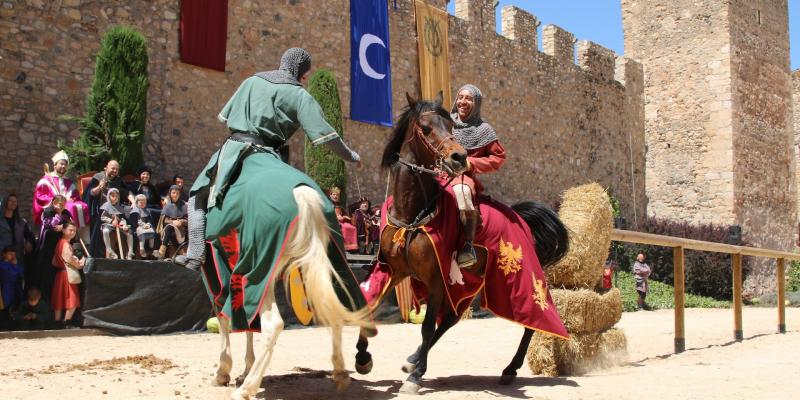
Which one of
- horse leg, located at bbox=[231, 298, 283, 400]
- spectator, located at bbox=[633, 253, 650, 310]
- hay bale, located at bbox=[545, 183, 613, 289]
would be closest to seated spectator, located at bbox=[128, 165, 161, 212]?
hay bale, located at bbox=[545, 183, 613, 289]

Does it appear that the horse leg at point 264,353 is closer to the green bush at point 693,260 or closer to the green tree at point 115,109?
the green tree at point 115,109

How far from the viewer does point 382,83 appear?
55.1ft

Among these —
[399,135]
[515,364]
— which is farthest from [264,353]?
[515,364]

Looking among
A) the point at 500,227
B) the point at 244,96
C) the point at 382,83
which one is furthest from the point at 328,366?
the point at 382,83

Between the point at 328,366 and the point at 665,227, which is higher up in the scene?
the point at 665,227

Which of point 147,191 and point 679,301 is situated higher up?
point 147,191

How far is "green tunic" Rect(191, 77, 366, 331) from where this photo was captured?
4.18m

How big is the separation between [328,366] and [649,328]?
268 inches

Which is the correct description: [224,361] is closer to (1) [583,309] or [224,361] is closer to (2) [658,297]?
(1) [583,309]

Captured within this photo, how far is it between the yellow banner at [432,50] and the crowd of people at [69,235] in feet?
26.2

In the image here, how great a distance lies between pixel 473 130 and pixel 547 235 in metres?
1.09

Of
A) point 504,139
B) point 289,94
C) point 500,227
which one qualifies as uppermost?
point 504,139

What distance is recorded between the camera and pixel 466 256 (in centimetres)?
529

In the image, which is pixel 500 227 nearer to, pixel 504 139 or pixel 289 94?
pixel 289 94
